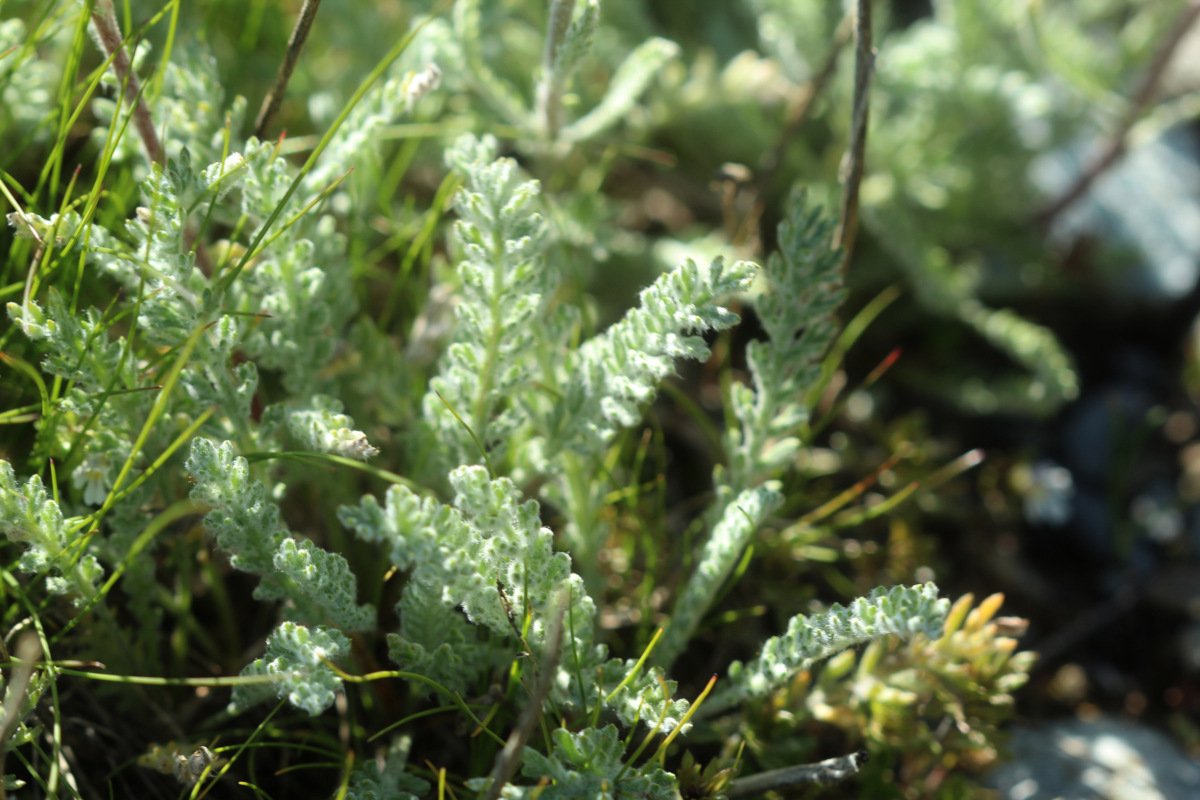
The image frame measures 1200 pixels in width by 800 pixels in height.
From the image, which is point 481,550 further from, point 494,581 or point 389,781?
point 389,781

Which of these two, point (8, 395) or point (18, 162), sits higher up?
point (18, 162)

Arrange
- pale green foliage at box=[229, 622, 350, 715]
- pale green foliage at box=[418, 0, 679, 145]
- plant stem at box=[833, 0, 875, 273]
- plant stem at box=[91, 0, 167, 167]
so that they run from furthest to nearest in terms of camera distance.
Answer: pale green foliage at box=[418, 0, 679, 145]
plant stem at box=[833, 0, 875, 273]
plant stem at box=[91, 0, 167, 167]
pale green foliage at box=[229, 622, 350, 715]

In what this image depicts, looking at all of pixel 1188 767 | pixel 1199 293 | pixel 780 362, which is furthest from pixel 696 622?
pixel 1199 293

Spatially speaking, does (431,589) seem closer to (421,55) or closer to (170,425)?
(170,425)

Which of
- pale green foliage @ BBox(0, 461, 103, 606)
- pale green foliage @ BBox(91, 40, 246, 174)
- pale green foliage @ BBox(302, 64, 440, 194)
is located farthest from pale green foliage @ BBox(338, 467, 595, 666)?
pale green foliage @ BBox(91, 40, 246, 174)

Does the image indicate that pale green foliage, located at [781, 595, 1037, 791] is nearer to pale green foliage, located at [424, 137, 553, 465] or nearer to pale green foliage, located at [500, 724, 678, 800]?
pale green foliage, located at [500, 724, 678, 800]

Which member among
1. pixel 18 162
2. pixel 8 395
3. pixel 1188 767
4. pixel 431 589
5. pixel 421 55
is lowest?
pixel 1188 767

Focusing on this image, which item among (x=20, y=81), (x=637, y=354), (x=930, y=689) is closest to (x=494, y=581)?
(x=637, y=354)
